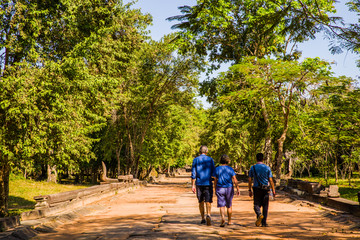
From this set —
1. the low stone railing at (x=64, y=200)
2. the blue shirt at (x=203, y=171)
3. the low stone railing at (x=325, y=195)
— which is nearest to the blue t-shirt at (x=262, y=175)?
the blue shirt at (x=203, y=171)

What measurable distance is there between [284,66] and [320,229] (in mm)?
9394

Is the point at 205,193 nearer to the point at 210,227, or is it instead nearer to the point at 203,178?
the point at 203,178

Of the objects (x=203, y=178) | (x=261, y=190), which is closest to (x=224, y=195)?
(x=203, y=178)

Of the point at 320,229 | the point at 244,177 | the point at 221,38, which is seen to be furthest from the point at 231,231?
the point at 244,177

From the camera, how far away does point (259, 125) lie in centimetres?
2662

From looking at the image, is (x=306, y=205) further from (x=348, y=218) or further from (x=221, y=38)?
(x=221, y=38)

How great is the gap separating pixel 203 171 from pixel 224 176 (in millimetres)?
522

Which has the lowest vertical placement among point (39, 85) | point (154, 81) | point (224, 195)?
point (224, 195)

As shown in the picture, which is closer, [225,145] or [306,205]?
[306,205]

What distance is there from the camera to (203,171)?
8.27m

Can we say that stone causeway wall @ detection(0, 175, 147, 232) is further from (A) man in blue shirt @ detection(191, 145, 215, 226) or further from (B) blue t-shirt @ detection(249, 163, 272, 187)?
(B) blue t-shirt @ detection(249, 163, 272, 187)

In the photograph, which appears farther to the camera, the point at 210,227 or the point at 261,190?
the point at 261,190

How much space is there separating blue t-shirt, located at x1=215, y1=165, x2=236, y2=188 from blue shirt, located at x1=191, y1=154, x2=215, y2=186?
17cm

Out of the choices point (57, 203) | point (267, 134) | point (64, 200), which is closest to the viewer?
point (57, 203)
